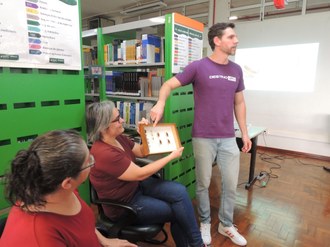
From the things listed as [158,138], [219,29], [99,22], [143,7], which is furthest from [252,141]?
[99,22]

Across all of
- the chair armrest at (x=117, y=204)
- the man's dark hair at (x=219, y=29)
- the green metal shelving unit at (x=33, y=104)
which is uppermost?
the man's dark hair at (x=219, y=29)

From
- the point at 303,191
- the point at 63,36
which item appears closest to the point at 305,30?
the point at 303,191

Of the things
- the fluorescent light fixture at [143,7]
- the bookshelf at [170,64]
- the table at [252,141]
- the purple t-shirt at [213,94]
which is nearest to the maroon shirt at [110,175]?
the purple t-shirt at [213,94]

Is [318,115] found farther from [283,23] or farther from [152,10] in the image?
[152,10]

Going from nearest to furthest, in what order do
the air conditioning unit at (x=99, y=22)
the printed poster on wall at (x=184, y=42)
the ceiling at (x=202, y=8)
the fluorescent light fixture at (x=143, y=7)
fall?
the printed poster on wall at (x=184, y=42)
the ceiling at (x=202, y=8)
the fluorescent light fixture at (x=143, y=7)
the air conditioning unit at (x=99, y=22)

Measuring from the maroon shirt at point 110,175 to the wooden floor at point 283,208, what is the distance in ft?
2.43

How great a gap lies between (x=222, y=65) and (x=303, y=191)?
2183 millimetres

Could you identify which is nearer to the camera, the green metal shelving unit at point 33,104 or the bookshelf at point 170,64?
the green metal shelving unit at point 33,104

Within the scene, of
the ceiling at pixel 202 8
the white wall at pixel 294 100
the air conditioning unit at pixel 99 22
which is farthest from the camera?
the air conditioning unit at pixel 99 22

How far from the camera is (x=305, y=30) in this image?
394cm

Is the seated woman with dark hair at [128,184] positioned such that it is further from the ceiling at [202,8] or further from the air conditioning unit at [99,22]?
the air conditioning unit at [99,22]

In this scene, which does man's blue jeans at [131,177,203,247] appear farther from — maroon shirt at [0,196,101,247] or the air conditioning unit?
the air conditioning unit

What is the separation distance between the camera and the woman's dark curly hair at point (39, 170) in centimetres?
75

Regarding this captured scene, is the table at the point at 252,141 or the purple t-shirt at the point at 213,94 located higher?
the purple t-shirt at the point at 213,94
